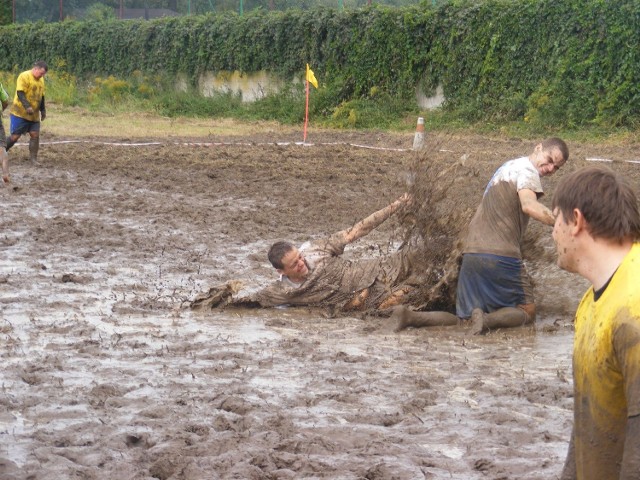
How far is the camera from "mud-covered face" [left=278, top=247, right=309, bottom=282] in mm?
8594

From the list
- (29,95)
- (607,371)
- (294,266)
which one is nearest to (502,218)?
(294,266)

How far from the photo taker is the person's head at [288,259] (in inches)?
337

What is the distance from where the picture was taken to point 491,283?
27.5 feet

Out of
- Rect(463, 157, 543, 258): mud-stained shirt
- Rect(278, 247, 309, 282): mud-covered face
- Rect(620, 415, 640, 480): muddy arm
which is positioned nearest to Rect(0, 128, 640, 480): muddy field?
Rect(278, 247, 309, 282): mud-covered face

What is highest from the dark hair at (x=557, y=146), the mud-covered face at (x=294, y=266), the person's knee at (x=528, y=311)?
the dark hair at (x=557, y=146)

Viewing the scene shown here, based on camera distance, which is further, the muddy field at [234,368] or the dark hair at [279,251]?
the dark hair at [279,251]

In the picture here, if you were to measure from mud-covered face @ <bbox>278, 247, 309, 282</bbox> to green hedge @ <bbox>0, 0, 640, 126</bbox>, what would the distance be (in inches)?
630

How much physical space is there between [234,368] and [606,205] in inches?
170

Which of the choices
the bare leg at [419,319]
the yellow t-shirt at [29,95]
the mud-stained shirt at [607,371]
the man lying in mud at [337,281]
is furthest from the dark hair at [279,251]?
the yellow t-shirt at [29,95]

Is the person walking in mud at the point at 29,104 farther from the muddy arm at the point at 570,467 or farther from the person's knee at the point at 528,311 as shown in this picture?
the muddy arm at the point at 570,467

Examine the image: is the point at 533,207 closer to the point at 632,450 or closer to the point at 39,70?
the point at 632,450

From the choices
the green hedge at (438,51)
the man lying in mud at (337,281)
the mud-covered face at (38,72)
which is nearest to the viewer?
the man lying in mud at (337,281)

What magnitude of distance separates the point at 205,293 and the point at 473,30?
1913 centimetres

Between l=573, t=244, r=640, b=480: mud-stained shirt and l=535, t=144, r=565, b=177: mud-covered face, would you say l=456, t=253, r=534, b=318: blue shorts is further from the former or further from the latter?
l=573, t=244, r=640, b=480: mud-stained shirt
